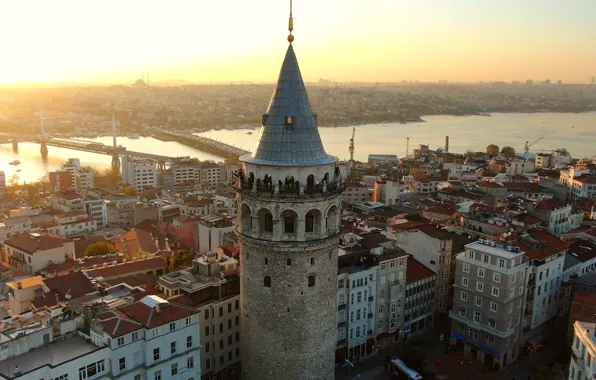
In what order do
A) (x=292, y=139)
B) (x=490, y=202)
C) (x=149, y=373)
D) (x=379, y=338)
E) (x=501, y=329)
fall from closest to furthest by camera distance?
(x=292, y=139) < (x=149, y=373) < (x=501, y=329) < (x=379, y=338) < (x=490, y=202)

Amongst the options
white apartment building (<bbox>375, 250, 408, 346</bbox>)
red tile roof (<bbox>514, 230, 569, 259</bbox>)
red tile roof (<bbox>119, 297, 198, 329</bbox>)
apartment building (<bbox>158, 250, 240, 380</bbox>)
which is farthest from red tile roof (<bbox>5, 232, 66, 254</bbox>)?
red tile roof (<bbox>514, 230, 569, 259</bbox>)

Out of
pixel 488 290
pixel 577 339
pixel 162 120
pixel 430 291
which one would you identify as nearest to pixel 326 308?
pixel 577 339

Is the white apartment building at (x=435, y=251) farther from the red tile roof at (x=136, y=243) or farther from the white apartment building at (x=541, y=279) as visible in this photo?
the red tile roof at (x=136, y=243)

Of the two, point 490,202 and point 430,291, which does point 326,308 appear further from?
point 490,202

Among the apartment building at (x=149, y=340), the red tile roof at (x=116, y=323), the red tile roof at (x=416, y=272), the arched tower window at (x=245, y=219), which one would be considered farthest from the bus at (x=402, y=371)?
the arched tower window at (x=245, y=219)

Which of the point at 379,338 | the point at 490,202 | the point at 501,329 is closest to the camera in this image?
the point at 501,329

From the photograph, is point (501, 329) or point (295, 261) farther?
point (501, 329)

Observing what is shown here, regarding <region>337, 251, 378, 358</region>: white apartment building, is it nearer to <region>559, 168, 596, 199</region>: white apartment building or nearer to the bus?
the bus

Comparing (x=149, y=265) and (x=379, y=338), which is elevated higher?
(x=149, y=265)
